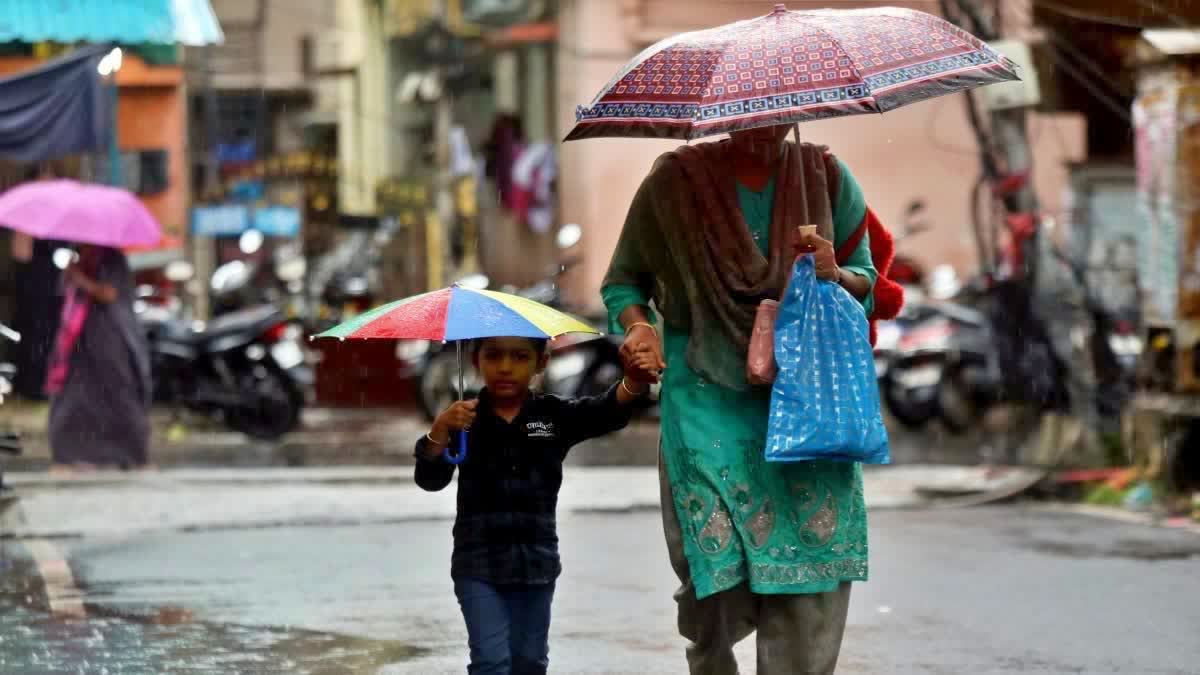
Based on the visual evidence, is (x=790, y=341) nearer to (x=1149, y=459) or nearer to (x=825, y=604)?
(x=825, y=604)

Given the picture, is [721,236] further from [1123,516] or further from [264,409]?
[264,409]

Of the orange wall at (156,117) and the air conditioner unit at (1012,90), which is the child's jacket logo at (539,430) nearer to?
the air conditioner unit at (1012,90)

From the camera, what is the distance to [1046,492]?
35.9 ft

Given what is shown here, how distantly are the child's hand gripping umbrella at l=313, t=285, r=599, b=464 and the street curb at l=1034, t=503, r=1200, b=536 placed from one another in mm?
5263

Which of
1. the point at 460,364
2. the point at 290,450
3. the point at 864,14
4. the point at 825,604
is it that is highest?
the point at 864,14

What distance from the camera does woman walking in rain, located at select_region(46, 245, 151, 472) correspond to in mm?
12078

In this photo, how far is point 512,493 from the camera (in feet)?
16.0

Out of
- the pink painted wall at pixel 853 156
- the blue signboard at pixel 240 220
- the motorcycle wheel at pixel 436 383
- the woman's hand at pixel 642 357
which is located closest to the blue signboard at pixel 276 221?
the blue signboard at pixel 240 220

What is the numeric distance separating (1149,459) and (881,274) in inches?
223

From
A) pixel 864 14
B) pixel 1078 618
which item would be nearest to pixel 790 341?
pixel 864 14

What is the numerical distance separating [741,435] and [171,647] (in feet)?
8.06

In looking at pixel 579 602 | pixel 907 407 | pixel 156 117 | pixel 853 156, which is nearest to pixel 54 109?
pixel 579 602

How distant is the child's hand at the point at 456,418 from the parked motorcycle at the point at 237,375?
33.9 feet

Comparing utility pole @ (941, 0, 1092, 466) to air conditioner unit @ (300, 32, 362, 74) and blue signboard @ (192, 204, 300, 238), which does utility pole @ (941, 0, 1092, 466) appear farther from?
air conditioner unit @ (300, 32, 362, 74)
